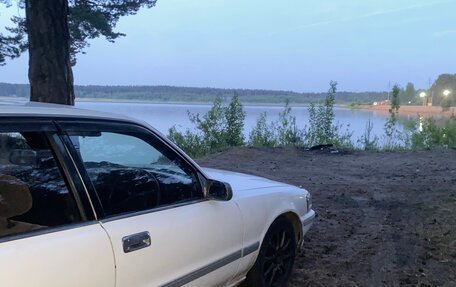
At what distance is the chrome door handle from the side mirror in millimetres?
725

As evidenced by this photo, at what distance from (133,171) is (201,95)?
18483 millimetres

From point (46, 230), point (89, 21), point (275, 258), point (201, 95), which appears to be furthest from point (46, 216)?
point (201, 95)

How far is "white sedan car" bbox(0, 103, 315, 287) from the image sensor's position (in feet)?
7.10

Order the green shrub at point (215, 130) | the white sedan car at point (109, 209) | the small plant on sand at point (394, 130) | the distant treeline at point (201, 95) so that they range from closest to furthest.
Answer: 1. the white sedan car at point (109, 209)
2. the green shrub at point (215, 130)
3. the small plant on sand at point (394, 130)
4. the distant treeline at point (201, 95)

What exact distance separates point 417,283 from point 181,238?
2.54 m

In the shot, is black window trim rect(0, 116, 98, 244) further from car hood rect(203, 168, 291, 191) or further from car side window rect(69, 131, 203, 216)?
car hood rect(203, 168, 291, 191)

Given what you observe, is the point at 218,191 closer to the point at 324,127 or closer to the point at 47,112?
the point at 47,112

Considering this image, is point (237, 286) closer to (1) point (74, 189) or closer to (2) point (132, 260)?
(2) point (132, 260)

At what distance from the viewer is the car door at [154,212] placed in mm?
2520

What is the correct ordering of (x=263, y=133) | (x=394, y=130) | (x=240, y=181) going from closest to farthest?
(x=240, y=181), (x=263, y=133), (x=394, y=130)

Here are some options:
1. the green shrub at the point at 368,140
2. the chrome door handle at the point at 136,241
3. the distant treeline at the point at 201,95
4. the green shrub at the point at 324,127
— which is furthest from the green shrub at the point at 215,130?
the chrome door handle at the point at 136,241

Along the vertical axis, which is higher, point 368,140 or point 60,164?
point 60,164

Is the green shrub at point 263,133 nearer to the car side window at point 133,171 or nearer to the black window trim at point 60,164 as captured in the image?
the car side window at point 133,171

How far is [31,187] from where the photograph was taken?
2.32 m
